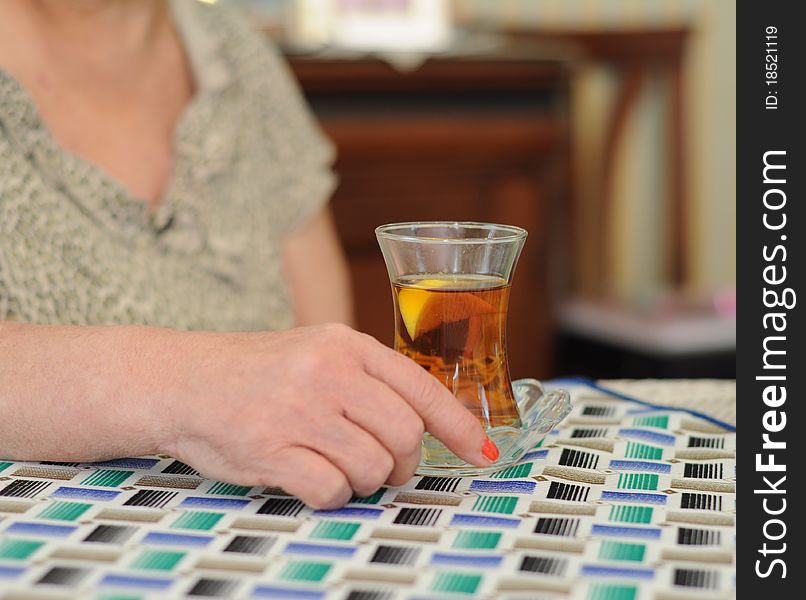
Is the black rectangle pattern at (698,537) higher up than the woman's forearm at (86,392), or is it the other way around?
the woman's forearm at (86,392)

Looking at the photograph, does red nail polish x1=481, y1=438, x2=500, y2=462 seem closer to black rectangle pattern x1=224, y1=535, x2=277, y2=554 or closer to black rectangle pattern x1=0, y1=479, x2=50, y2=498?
black rectangle pattern x1=224, y1=535, x2=277, y2=554

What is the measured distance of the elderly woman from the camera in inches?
26.9

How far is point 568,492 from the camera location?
70 centimetres

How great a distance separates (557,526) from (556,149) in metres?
1.92

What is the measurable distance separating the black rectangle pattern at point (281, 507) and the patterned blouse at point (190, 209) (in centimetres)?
45

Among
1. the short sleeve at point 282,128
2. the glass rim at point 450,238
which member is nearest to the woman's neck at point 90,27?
the short sleeve at point 282,128

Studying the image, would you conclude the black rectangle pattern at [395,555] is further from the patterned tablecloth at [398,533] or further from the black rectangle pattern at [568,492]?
the black rectangle pattern at [568,492]

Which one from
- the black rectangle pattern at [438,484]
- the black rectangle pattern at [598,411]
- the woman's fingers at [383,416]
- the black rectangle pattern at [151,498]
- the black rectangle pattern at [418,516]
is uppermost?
the woman's fingers at [383,416]

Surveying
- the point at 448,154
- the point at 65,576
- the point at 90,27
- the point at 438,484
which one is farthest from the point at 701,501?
the point at 448,154

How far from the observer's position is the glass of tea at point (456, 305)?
720mm

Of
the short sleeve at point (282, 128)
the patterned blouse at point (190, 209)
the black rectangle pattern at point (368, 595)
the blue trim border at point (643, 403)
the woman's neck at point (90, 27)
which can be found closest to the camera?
the black rectangle pattern at point (368, 595)

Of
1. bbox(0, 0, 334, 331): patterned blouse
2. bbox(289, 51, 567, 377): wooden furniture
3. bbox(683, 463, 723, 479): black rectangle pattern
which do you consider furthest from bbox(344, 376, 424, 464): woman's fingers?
bbox(289, 51, 567, 377): wooden furniture

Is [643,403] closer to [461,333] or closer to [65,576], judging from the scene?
[461,333]
